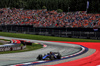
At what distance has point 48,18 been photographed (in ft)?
156

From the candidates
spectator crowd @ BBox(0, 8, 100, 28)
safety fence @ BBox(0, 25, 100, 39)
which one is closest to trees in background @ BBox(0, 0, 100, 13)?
spectator crowd @ BBox(0, 8, 100, 28)

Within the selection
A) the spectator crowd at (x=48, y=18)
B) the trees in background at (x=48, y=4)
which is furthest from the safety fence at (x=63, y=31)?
the trees in background at (x=48, y=4)

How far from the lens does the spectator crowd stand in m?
40.7

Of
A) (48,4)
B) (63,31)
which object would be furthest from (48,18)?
(48,4)

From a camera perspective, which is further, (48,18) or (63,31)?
(48,18)

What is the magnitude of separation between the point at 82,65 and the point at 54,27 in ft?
99.2

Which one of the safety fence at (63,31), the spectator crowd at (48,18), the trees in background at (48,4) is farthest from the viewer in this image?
the trees in background at (48,4)

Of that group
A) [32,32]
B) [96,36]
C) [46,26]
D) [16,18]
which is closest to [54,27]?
[46,26]

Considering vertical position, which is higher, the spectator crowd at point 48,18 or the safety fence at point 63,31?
the spectator crowd at point 48,18

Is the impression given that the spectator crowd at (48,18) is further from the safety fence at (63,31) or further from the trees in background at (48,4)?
the trees in background at (48,4)

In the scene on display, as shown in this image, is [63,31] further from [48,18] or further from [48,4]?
[48,4]

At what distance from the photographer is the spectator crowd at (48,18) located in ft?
133

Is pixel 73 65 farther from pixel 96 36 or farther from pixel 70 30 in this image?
pixel 70 30

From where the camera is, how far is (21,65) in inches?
437
